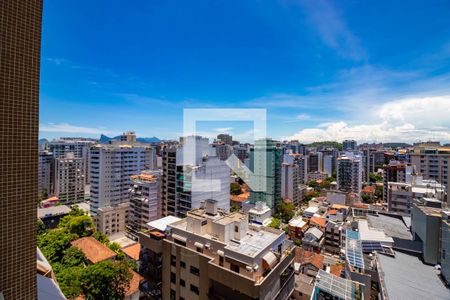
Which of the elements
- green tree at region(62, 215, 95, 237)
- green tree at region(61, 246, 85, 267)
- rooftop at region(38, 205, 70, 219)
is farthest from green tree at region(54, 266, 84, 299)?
rooftop at region(38, 205, 70, 219)

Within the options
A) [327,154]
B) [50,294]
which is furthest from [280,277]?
[327,154]

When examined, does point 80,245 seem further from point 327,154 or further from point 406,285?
point 327,154

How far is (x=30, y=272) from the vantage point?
1837mm

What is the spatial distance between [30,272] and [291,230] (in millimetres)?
12500

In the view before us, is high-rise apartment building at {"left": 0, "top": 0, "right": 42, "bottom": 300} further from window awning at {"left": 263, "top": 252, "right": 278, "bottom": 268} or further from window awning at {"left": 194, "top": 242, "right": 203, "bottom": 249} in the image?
window awning at {"left": 263, "top": 252, "right": 278, "bottom": 268}

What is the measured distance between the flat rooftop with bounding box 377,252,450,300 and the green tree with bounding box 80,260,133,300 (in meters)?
6.06

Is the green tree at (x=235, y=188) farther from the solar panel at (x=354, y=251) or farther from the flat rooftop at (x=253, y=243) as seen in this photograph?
the flat rooftop at (x=253, y=243)

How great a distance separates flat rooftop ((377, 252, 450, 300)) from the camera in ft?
12.9

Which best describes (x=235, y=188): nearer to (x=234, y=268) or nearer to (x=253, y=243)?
(x=253, y=243)

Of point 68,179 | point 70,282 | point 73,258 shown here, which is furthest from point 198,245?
point 68,179

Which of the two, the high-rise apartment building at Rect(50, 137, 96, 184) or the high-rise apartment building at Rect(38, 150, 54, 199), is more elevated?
the high-rise apartment building at Rect(50, 137, 96, 184)

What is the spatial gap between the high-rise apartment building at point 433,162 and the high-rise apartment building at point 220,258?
1725cm

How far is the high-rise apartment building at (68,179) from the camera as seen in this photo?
17.9m

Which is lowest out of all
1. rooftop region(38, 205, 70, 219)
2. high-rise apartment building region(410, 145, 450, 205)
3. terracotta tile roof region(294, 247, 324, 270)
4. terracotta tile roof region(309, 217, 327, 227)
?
terracotta tile roof region(294, 247, 324, 270)
